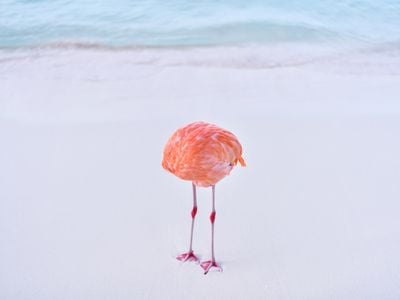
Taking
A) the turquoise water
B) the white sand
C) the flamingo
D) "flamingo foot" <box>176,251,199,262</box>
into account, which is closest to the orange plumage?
the flamingo

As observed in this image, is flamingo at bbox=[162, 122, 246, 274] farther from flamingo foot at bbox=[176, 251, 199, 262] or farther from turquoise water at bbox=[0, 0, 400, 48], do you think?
turquoise water at bbox=[0, 0, 400, 48]

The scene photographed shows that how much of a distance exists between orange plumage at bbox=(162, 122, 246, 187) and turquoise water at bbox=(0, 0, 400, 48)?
3829mm

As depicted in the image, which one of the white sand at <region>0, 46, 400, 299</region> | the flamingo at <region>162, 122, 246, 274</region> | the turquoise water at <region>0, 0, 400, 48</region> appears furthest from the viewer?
the turquoise water at <region>0, 0, 400, 48</region>

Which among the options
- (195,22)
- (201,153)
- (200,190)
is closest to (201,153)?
(201,153)

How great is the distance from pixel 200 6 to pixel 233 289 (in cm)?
577

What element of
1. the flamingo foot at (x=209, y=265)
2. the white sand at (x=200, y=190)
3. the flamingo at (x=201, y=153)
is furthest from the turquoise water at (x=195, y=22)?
the flamingo foot at (x=209, y=265)

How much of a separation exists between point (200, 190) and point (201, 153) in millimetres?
867

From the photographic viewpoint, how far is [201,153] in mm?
1998

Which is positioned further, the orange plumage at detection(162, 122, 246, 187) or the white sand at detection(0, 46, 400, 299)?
the white sand at detection(0, 46, 400, 299)

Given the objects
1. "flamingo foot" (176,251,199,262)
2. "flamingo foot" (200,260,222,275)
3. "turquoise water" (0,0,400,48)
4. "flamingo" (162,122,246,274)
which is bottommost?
"flamingo foot" (200,260,222,275)

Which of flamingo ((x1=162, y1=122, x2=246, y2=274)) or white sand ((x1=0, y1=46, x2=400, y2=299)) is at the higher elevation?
flamingo ((x1=162, y1=122, x2=246, y2=274))

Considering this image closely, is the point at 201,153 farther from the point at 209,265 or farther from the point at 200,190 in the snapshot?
the point at 200,190

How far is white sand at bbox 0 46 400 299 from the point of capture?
85.5 inches

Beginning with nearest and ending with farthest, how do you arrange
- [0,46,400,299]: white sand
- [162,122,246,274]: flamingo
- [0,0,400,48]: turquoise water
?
[162,122,246,274]: flamingo
[0,46,400,299]: white sand
[0,0,400,48]: turquoise water
